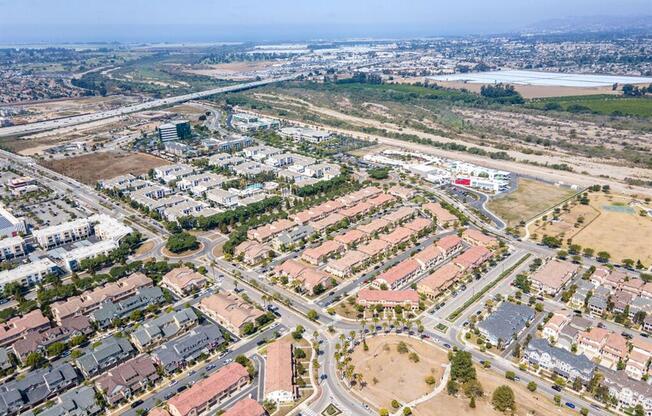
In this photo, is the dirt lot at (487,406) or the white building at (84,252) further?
the white building at (84,252)

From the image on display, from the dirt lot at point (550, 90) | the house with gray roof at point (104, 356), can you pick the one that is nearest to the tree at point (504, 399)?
the house with gray roof at point (104, 356)

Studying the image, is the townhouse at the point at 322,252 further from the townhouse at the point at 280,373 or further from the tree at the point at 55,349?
the tree at the point at 55,349

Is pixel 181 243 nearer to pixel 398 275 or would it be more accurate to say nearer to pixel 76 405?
pixel 76 405

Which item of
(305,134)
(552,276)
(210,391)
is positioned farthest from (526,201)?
(210,391)

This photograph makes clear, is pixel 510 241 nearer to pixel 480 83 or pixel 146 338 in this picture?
pixel 146 338

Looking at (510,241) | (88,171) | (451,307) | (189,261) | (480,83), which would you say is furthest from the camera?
(480,83)

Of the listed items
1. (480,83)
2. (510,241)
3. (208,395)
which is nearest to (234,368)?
(208,395)
